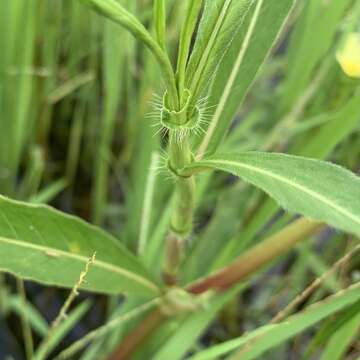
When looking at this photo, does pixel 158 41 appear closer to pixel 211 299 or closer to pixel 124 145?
pixel 211 299

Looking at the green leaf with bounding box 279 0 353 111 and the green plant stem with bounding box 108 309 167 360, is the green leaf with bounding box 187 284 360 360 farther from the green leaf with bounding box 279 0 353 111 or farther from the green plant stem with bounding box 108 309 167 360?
the green leaf with bounding box 279 0 353 111

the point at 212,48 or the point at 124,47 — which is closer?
the point at 212,48

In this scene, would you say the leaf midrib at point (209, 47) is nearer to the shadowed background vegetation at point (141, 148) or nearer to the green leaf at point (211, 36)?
the green leaf at point (211, 36)

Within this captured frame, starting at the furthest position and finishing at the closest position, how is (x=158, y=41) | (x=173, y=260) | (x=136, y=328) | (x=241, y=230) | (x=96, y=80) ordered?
(x=96, y=80) → (x=241, y=230) → (x=136, y=328) → (x=173, y=260) → (x=158, y=41)

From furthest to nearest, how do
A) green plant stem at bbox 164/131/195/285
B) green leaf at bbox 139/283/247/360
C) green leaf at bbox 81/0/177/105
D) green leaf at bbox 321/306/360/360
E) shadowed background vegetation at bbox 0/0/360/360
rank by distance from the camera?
shadowed background vegetation at bbox 0/0/360/360
green leaf at bbox 139/283/247/360
green leaf at bbox 321/306/360/360
green plant stem at bbox 164/131/195/285
green leaf at bbox 81/0/177/105

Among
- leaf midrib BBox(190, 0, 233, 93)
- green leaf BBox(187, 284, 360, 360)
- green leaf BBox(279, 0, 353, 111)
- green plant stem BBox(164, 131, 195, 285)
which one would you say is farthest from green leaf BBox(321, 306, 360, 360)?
green leaf BBox(279, 0, 353, 111)

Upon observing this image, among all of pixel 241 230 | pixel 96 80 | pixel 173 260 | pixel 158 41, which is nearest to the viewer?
pixel 158 41

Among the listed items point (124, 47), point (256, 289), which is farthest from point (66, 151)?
point (256, 289)
